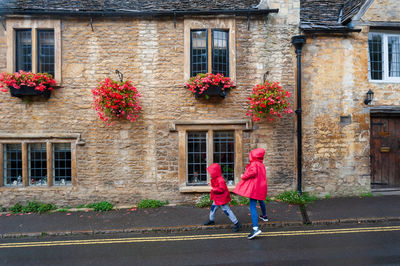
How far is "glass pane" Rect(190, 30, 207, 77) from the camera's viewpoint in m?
8.09

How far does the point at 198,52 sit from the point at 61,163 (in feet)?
19.3

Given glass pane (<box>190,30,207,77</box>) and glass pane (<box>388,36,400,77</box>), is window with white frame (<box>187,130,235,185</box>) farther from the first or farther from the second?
glass pane (<box>388,36,400,77</box>)

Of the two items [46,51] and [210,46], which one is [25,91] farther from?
[210,46]

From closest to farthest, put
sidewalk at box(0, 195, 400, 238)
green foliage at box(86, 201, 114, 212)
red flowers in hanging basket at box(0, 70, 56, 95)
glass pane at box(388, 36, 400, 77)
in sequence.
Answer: sidewalk at box(0, 195, 400, 238) → red flowers in hanging basket at box(0, 70, 56, 95) → green foliage at box(86, 201, 114, 212) → glass pane at box(388, 36, 400, 77)

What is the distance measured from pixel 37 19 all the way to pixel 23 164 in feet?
15.4

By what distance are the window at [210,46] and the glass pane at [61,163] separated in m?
4.63

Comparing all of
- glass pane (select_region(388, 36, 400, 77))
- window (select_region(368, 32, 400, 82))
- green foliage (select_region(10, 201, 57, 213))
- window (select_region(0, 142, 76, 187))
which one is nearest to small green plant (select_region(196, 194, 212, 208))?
window (select_region(0, 142, 76, 187))

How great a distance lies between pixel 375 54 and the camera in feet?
28.3

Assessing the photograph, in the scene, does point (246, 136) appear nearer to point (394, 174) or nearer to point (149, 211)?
point (149, 211)

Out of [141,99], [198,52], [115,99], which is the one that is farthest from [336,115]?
[115,99]

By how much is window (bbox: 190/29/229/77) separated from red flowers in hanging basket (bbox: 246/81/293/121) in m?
1.32

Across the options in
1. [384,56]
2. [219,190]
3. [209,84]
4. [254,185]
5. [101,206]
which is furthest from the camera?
[384,56]

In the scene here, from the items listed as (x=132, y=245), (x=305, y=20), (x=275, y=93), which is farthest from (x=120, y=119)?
(x=305, y=20)

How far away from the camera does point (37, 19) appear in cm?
777
